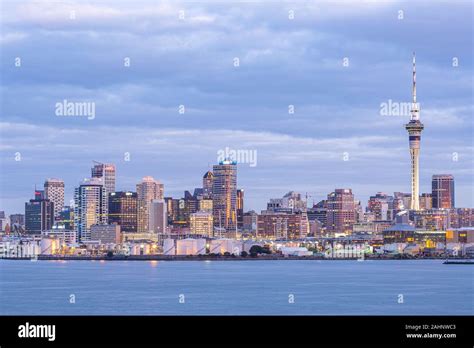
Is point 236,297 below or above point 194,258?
above

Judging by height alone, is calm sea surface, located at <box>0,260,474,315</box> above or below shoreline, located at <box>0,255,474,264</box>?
above

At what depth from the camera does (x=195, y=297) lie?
66.1 meters

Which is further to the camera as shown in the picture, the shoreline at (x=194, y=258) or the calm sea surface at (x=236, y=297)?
the shoreline at (x=194, y=258)

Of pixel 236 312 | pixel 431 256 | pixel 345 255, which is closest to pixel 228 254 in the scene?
pixel 345 255

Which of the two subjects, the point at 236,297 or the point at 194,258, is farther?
the point at 194,258

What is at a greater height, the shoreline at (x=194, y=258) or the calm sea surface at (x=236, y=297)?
the calm sea surface at (x=236, y=297)

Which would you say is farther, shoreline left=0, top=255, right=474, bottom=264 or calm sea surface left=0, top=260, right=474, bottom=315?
shoreline left=0, top=255, right=474, bottom=264
